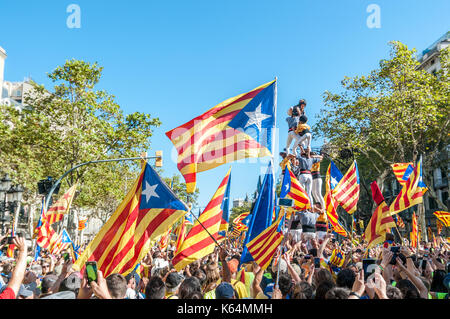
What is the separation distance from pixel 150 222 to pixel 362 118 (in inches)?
855

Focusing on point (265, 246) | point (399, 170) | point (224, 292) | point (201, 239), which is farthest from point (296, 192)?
point (224, 292)

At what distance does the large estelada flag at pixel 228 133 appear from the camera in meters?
7.43

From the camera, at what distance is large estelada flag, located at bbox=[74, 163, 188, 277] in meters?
5.75

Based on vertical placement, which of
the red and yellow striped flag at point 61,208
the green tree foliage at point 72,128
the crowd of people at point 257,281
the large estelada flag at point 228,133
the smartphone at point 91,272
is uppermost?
the green tree foliage at point 72,128

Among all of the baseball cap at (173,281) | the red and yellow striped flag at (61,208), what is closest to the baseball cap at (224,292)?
the baseball cap at (173,281)

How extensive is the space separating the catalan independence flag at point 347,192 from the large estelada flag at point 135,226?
27.8ft

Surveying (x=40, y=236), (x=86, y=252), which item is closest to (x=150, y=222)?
(x=86, y=252)

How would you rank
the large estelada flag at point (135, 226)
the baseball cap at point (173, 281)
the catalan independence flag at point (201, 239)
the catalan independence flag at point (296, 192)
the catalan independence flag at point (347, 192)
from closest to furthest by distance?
the baseball cap at point (173, 281) < the large estelada flag at point (135, 226) < the catalan independence flag at point (201, 239) < the catalan independence flag at point (296, 192) < the catalan independence flag at point (347, 192)

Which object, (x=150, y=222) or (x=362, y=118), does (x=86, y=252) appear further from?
(x=362, y=118)

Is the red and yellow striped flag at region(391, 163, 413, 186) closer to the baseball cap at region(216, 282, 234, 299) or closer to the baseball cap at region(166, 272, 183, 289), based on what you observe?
the baseball cap at region(166, 272, 183, 289)

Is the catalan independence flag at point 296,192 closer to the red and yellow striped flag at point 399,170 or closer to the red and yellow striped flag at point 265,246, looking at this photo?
the red and yellow striped flag at point 265,246

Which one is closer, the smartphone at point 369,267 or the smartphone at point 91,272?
the smartphone at point 91,272

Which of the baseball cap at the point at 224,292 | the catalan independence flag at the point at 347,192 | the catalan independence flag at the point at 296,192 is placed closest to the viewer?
the baseball cap at the point at 224,292

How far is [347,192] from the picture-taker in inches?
547
